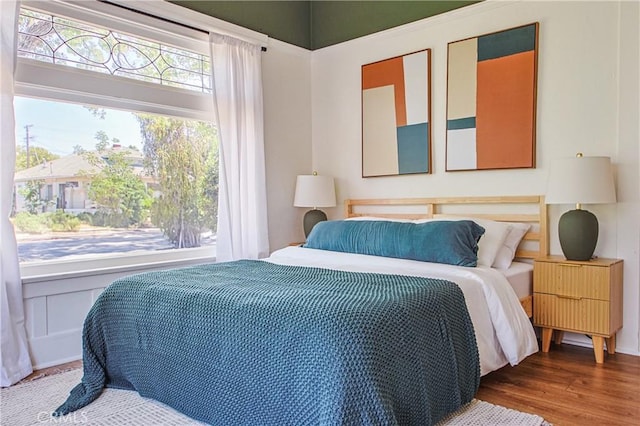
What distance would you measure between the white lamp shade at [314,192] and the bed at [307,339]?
4.83ft

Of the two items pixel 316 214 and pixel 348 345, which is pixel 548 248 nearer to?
pixel 316 214

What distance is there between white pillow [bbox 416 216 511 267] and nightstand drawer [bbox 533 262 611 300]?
279mm

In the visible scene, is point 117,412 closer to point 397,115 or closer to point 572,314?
point 572,314

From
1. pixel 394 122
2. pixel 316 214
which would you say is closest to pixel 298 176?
pixel 316 214

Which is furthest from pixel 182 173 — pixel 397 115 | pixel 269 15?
pixel 397 115

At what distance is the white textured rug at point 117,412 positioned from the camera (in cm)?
215

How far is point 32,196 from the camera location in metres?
3.12

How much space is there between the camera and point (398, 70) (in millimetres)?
4184

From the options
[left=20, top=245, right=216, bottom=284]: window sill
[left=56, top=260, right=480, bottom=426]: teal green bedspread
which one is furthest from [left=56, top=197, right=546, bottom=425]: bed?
[left=20, top=245, right=216, bottom=284]: window sill

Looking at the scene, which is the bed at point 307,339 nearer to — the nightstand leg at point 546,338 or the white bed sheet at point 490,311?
the white bed sheet at point 490,311

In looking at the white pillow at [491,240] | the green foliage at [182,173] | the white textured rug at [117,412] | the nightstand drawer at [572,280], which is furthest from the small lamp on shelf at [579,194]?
the green foliage at [182,173]

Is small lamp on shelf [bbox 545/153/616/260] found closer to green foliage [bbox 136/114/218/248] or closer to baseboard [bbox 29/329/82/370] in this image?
green foliage [bbox 136/114/218/248]

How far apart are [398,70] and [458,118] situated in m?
Answer: 0.76
